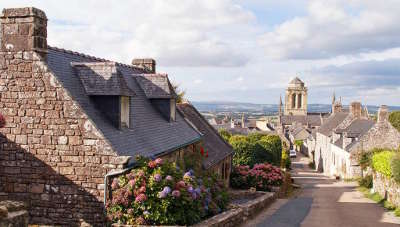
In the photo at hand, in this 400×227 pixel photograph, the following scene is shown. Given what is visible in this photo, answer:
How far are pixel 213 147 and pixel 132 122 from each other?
10054 mm

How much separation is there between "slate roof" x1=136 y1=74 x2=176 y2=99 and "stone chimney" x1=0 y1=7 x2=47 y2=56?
5.86 meters

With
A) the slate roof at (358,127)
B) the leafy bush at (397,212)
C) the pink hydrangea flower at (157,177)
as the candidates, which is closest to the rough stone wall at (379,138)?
the slate roof at (358,127)

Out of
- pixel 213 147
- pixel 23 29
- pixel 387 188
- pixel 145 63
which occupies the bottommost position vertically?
pixel 387 188

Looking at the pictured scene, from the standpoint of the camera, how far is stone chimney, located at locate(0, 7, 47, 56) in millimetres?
9898

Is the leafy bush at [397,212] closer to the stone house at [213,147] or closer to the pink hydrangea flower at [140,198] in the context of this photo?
the stone house at [213,147]

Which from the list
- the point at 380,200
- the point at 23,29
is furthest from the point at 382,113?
the point at 23,29

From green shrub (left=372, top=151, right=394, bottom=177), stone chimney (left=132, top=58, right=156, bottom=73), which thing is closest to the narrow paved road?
green shrub (left=372, top=151, right=394, bottom=177)

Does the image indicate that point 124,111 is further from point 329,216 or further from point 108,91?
point 329,216

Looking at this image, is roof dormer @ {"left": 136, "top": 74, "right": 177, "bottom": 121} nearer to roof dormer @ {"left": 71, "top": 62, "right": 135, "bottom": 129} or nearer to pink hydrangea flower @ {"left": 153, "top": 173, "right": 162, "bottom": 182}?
roof dormer @ {"left": 71, "top": 62, "right": 135, "bottom": 129}

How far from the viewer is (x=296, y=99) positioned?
124m

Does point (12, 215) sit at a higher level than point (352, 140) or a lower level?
higher

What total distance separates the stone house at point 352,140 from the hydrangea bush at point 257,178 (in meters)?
13.2

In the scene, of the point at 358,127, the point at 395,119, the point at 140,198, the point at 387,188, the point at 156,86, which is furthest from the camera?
the point at 395,119

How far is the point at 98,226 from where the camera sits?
31.4 ft
